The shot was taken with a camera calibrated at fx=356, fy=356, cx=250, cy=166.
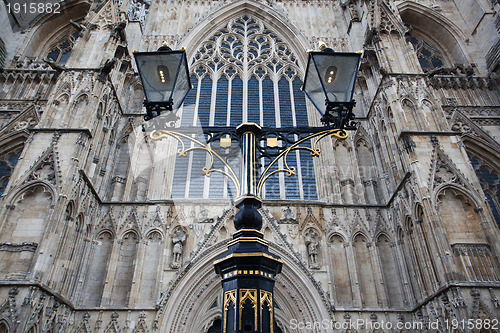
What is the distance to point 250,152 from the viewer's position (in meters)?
4.12

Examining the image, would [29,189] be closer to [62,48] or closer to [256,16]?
[62,48]

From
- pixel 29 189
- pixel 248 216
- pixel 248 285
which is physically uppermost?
pixel 29 189

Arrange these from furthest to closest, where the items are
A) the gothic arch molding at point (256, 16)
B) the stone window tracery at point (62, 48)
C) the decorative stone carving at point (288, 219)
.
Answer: the stone window tracery at point (62, 48), the gothic arch molding at point (256, 16), the decorative stone carving at point (288, 219)

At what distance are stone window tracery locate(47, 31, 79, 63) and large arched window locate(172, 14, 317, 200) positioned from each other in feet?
19.7

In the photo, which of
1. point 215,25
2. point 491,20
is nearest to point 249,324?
point 215,25

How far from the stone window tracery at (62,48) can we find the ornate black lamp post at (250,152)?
13.5 m

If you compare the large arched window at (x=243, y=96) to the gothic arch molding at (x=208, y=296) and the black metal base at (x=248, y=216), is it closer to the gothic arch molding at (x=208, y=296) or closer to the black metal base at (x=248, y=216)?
the gothic arch molding at (x=208, y=296)

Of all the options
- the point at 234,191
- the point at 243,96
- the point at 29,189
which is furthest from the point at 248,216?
the point at 243,96

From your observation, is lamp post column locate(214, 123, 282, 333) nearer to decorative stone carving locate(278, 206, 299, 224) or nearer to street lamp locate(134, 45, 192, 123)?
street lamp locate(134, 45, 192, 123)

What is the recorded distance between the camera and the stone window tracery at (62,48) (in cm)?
1602

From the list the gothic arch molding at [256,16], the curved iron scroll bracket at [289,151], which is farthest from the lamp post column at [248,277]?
the gothic arch molding at [256,16]

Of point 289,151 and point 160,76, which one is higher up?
point 160,76

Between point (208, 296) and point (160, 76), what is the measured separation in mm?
6847

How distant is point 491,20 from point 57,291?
18.1 m
